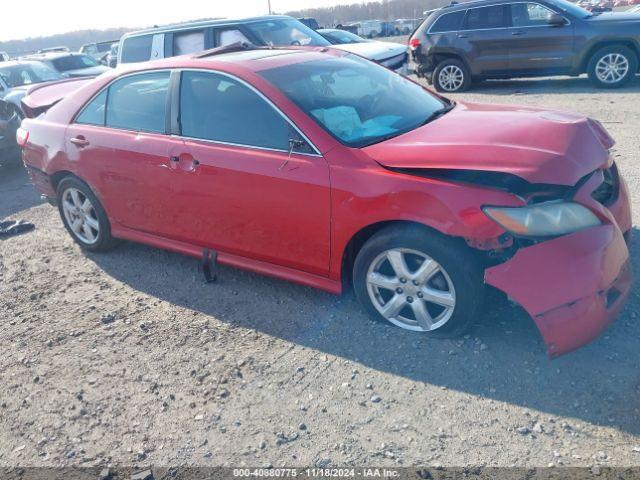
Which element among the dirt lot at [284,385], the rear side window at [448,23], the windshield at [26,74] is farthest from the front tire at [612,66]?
the windshield at [26,74]

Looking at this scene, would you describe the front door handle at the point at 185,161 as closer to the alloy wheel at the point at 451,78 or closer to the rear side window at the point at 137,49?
the rear side window at the point at 137,49

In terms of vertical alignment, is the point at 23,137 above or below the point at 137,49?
below

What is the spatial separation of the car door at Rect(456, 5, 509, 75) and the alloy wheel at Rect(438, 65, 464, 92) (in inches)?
11.1

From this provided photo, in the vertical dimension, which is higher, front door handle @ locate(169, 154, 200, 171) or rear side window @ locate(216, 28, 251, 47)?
rear side window @ locate(216, 28, 251, 47)

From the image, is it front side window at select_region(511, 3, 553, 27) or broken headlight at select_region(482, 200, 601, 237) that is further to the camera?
front side window at select_region(511, 3, 553, 27)

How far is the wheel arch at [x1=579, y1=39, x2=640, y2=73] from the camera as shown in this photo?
1007 centimetres

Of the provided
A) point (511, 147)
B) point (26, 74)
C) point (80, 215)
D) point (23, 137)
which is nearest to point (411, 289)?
point (511, 147)

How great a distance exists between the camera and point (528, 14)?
10805mm

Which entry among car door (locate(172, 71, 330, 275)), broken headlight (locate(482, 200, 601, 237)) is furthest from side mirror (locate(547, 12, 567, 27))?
broken headlight (locate(482, 200, 601, 237))

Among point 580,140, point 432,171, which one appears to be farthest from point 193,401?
point 580,140

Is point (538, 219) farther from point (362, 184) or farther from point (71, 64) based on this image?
point (71, 64)

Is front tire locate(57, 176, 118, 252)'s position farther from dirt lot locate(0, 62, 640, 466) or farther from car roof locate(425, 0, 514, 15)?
car roof locate(425, 0, 514, 15)

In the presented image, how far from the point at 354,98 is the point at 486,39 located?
27.5 ft

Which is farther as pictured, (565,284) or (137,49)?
(137,49)
